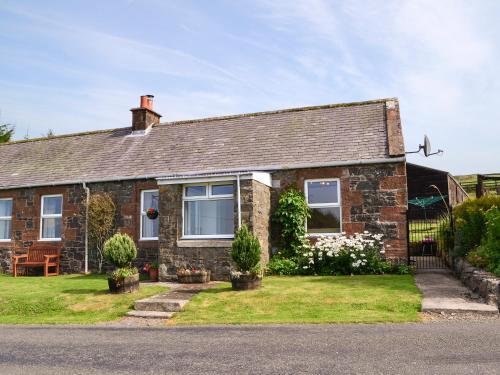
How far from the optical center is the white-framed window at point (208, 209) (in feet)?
45.3

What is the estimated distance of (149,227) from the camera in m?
16.0

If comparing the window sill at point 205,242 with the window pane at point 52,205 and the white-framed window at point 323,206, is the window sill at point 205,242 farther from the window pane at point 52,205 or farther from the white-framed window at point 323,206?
the window pane at point 52,205

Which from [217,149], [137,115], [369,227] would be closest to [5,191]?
[137,115]

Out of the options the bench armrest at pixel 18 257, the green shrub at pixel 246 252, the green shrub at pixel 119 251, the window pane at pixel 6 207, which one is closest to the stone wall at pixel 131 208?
the bench armrest at pixel 18 257

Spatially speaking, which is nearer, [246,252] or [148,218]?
[246,252]

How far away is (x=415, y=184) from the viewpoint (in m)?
28.3

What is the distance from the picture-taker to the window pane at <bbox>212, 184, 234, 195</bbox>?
13852 mm

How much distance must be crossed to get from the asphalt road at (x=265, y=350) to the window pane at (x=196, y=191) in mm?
6210

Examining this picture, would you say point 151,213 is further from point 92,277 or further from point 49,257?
point 49,257

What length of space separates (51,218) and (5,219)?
8.07ft

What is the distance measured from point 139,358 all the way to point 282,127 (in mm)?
12186

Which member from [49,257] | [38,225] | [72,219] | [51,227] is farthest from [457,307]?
[38,225]

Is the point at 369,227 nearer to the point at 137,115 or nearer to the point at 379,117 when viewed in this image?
the point at 379,117

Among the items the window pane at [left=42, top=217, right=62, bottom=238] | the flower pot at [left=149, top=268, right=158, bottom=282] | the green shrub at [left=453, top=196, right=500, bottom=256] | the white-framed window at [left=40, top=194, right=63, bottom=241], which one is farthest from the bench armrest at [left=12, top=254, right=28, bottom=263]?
the green shrub at [left=453, top=196, right=500, bottom=256]
